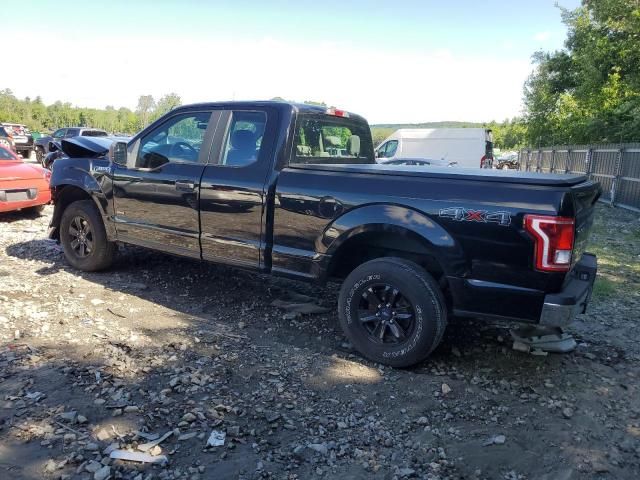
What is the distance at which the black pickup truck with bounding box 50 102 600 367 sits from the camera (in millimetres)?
3289

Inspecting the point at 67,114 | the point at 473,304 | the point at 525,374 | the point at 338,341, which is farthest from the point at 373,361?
the point at 67,114

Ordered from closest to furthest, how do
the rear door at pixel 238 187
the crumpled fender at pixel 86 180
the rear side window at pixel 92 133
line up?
1. the rear door at pixel 238 187
2. the crumpled fender at pixel 86 180
3. the rear side window at pixel 92 133

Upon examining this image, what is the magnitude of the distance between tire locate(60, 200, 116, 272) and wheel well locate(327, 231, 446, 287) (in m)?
2.98

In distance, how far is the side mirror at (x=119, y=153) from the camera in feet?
17.1

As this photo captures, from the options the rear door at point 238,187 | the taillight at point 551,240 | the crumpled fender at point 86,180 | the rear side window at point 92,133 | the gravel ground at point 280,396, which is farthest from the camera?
the rear side window at point 92,133

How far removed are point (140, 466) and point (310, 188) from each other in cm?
229

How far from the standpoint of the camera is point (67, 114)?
63.5m

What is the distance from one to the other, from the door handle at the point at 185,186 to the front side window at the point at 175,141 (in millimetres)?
236

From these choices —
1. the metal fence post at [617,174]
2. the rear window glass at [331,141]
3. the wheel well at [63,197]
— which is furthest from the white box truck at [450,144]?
the wheel well at [63,197]

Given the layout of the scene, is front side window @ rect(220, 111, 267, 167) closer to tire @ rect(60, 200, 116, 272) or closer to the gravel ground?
the gravel ground

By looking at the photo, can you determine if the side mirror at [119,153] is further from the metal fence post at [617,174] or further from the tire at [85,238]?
the metal fence post at [617,174]

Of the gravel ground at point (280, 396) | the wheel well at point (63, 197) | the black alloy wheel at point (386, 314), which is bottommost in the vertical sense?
the gravel ground at point (280, 396)

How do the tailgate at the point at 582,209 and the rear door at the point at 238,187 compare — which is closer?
the tailgate at the point at 582,209

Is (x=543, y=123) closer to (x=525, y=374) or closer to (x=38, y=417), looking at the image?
(x=525, y=374)
